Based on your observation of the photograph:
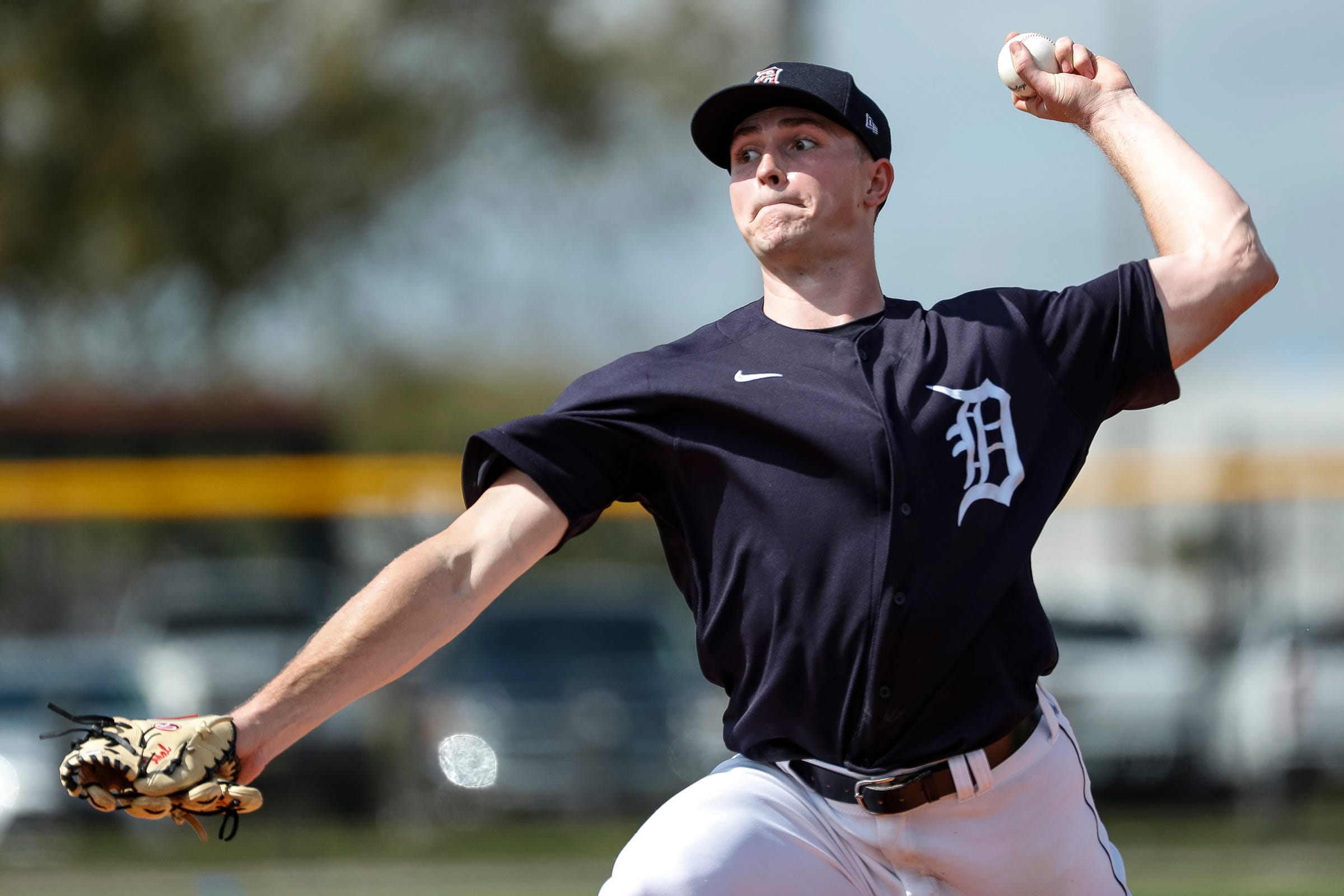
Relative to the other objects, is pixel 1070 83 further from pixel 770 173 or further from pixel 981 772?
pixel 981 772

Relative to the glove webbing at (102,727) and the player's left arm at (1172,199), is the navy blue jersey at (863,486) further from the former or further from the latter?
the glove webbing at (102,727)

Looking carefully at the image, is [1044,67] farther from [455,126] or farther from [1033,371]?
[455,126]

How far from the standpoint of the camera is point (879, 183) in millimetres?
3348

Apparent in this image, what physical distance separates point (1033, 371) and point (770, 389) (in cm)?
50

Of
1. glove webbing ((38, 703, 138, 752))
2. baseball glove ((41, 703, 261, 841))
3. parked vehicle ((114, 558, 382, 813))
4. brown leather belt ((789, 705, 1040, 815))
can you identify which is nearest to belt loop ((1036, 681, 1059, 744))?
brown leather belt ((789, 705, 1040, 815))

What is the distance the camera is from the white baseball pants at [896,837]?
2.74m

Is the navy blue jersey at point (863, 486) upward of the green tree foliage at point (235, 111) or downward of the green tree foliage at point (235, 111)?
downward

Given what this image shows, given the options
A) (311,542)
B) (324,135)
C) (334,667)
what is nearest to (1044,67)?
(334,667)

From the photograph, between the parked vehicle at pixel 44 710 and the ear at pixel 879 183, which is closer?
the ear at pixel 879 183

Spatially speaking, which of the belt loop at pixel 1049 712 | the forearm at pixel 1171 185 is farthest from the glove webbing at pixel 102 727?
the forearm at pixel 1171 185

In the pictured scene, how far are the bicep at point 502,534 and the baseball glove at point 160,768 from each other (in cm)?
48

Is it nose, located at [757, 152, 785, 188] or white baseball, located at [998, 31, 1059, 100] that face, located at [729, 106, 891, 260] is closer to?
nose, located at [757, 152, 785, 188]

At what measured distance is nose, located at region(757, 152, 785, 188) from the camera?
10.3ft

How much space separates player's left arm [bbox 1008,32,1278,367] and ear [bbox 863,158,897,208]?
0.30 meters
